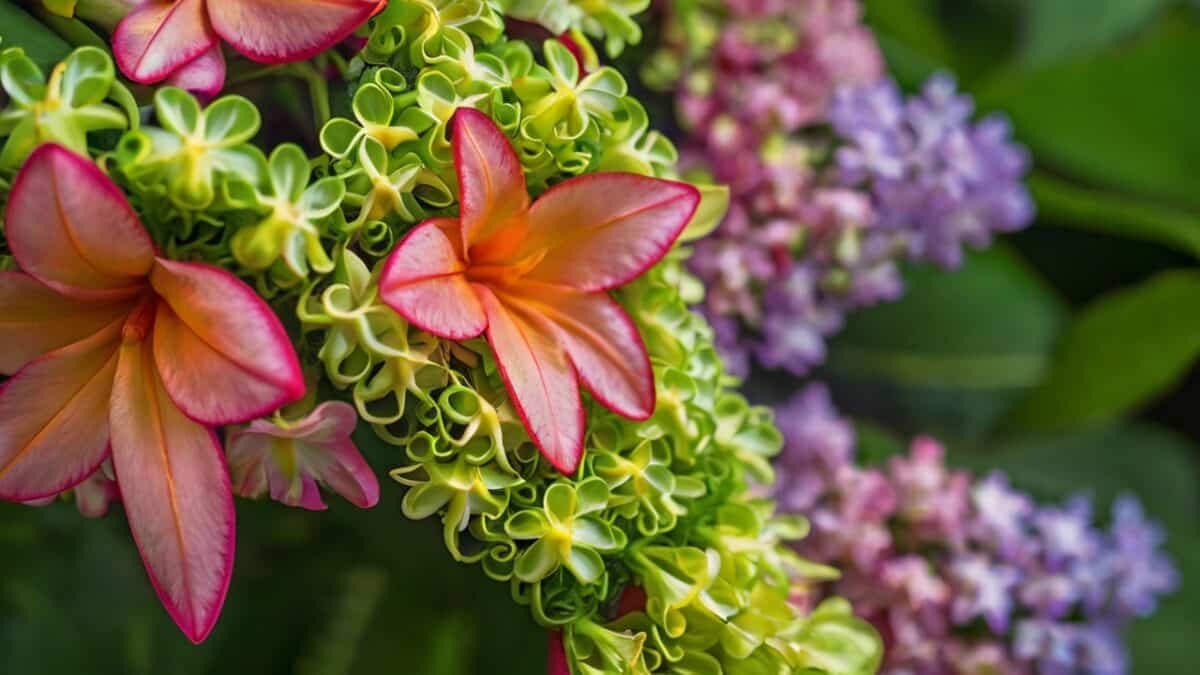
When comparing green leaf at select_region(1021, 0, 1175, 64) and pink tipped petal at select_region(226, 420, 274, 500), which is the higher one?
green leaf at select_region(1021, 0, 1175, 64)

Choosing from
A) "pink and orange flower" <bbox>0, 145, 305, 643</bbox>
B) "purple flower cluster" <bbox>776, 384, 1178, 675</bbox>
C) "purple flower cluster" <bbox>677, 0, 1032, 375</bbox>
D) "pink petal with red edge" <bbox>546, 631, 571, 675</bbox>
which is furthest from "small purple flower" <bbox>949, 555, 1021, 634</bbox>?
"pink and orange flower" <bbox>0, 145, 305, 643</bbox>

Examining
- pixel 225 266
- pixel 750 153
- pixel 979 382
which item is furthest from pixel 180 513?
pixel 979 382

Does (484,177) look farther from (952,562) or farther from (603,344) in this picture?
(952,562)

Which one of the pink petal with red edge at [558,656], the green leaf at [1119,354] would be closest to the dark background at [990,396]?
the green leaf at [1119,354]

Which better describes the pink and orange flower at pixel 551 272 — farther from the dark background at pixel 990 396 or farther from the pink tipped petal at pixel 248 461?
the dark background at pixel 990 396

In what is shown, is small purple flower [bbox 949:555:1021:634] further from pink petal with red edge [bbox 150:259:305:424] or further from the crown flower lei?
pink petal with red edge [bbox 150:259:305:424]

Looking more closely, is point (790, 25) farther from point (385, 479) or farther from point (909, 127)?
point (385, 479)
